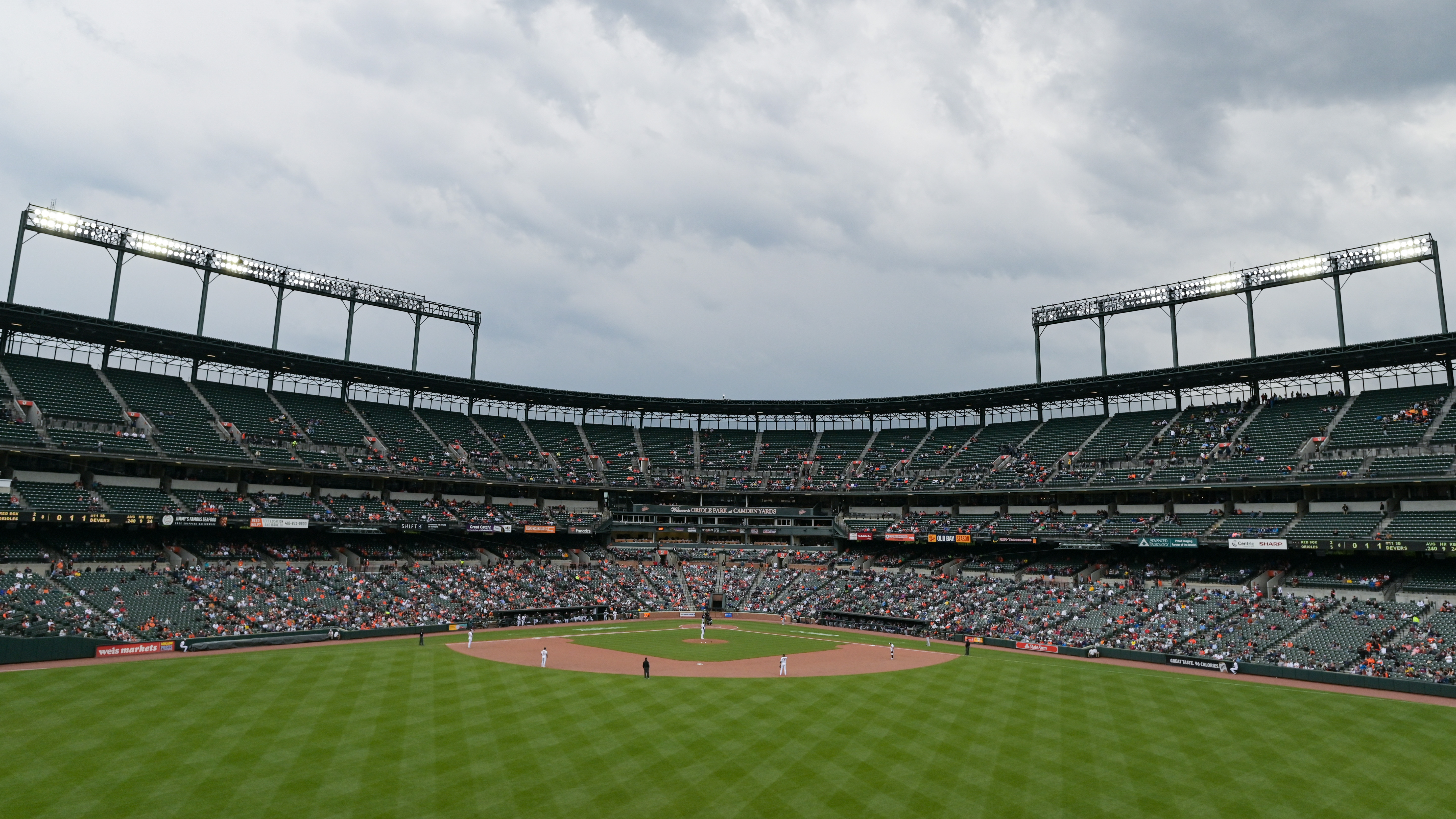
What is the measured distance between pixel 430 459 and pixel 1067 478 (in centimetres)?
5789

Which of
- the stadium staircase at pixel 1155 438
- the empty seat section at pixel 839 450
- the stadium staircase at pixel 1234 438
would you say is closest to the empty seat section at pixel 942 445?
the empty seat section at pixel 839 450

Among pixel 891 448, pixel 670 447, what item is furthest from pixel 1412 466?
pixel 670 447

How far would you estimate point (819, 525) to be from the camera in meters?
82.7

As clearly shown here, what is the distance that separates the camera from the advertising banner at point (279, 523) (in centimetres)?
5612

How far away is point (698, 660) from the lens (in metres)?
44.3

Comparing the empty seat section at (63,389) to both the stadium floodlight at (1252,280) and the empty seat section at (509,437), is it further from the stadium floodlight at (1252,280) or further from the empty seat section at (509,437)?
the stadium floodlight at (1252,280)

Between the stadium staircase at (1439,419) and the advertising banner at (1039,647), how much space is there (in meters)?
28.4

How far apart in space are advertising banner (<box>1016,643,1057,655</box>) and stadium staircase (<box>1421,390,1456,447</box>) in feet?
93.0

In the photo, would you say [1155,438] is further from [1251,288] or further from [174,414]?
[174,414]

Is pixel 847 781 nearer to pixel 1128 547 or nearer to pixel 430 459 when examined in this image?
pixel 1128 547

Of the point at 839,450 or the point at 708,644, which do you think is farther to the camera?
the point at 839,450

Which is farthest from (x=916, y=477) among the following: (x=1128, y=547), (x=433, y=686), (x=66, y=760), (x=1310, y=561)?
(x=66, y=760)

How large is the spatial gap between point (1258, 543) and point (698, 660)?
3736 cm

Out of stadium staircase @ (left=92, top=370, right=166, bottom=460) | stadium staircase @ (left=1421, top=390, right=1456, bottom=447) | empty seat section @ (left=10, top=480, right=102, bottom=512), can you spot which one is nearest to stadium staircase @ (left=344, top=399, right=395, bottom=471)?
stadium staircase @ (left=92, top=370, right=166, bottom=460)
